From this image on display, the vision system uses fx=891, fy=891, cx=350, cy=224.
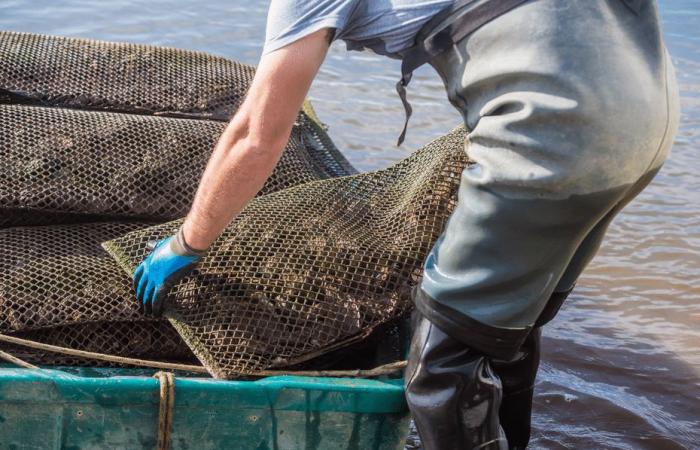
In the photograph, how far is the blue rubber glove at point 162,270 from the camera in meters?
2.70

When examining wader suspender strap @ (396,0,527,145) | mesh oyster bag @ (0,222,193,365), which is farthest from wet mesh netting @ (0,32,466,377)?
wader suspender strap @ (396,0,527,145)

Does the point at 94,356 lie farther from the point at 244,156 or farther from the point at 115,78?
the point at 115,78

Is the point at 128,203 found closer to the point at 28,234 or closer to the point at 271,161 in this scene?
the point at 28,234

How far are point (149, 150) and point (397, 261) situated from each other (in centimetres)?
127

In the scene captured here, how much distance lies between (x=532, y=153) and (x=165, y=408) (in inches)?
49.7

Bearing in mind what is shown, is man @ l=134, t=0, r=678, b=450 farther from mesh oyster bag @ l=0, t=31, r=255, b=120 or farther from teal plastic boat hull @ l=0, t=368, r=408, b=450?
mesh oyster bag @ l=0, t=31, r=255, b=120

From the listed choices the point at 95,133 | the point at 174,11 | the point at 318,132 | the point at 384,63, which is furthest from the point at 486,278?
the point at 174,11

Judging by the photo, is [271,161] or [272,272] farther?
[272,272]

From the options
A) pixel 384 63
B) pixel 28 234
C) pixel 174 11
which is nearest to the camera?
pixel 28 234

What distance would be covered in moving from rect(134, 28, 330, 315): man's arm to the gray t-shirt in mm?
32

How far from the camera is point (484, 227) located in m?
2.30

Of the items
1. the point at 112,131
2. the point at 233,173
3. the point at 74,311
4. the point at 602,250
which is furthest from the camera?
the point at 602,250

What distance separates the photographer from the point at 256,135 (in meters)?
2.38

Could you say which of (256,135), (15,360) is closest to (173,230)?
(15,360)
